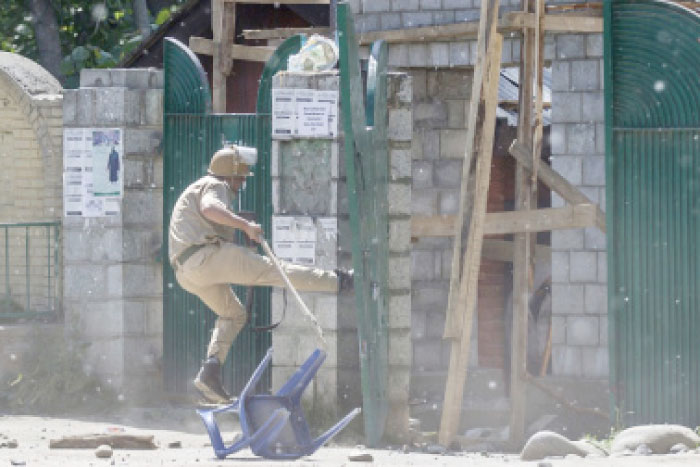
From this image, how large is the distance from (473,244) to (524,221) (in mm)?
697

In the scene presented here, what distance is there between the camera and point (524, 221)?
11.1 metres

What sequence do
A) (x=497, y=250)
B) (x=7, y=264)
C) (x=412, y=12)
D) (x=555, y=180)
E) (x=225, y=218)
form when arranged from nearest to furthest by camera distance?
(x=225, y=218)
(x=555, y=180)
(x=7, y=264)
(x=497, y=250)
(x=412, y=12)

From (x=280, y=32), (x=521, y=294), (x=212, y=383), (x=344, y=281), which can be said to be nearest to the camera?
(x=212, y=383)

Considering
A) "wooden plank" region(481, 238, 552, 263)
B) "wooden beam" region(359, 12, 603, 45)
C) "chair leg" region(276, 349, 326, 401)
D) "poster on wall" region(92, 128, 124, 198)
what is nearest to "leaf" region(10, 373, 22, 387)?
"poster on wall" region(92, 128, 124, 198)

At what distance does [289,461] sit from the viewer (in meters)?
8.73

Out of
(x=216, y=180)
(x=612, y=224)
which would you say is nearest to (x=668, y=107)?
(x=612, y=224)

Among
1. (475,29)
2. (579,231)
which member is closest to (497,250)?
(579,231)

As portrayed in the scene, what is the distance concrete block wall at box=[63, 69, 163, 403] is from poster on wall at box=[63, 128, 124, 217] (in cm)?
5

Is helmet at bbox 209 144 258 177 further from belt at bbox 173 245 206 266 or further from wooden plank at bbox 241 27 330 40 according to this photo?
wooden plank at bbox 241 27 330 40

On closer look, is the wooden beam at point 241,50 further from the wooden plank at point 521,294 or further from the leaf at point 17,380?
the leaf at point 17,380

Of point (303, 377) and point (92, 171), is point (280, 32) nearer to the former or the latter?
point (92, 171)

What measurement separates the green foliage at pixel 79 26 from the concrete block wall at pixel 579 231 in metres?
10.3

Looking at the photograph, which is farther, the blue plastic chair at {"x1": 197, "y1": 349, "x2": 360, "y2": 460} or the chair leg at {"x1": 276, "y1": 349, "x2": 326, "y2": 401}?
the chair leg at {"x1": 276, "y1": 349, "x2": 326, "y2": 401}

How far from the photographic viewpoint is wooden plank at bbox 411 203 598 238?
35.7 ft
